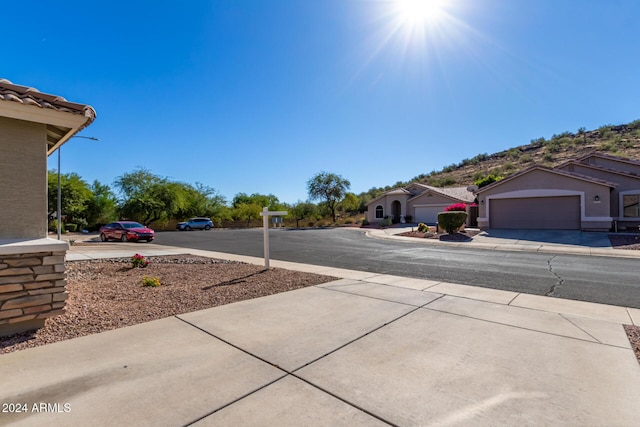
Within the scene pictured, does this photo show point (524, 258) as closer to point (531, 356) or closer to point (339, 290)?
point (339, 290)

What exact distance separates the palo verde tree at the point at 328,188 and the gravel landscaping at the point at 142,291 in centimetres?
3674

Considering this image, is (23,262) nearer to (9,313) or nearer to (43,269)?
(43,269)

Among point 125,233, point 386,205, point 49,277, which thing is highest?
point 386,205

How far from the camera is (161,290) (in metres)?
6.65

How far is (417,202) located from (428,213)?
1.91 metres

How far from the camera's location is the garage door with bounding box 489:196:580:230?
20609 millimetres

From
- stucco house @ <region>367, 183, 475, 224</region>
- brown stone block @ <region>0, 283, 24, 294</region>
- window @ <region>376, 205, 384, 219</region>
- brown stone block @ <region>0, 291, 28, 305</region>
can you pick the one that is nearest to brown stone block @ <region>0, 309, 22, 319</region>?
brown stone block @ <region>0, 291, 28, 305</region>

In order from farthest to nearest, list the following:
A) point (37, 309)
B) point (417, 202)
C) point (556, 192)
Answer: point (417, 202)
point (556, 192)
point (37, 309)

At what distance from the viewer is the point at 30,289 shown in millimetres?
4246

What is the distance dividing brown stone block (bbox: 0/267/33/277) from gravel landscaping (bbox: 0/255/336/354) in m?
0.81

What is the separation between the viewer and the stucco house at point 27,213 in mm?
4102

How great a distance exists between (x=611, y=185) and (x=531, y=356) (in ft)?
72.2

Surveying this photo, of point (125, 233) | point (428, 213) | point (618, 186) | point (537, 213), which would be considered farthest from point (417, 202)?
point (125, 233)

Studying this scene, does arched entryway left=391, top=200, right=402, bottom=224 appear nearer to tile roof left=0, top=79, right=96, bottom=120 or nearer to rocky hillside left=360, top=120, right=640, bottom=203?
rocky hillside left=360, top=120, right=640, bottom=203
